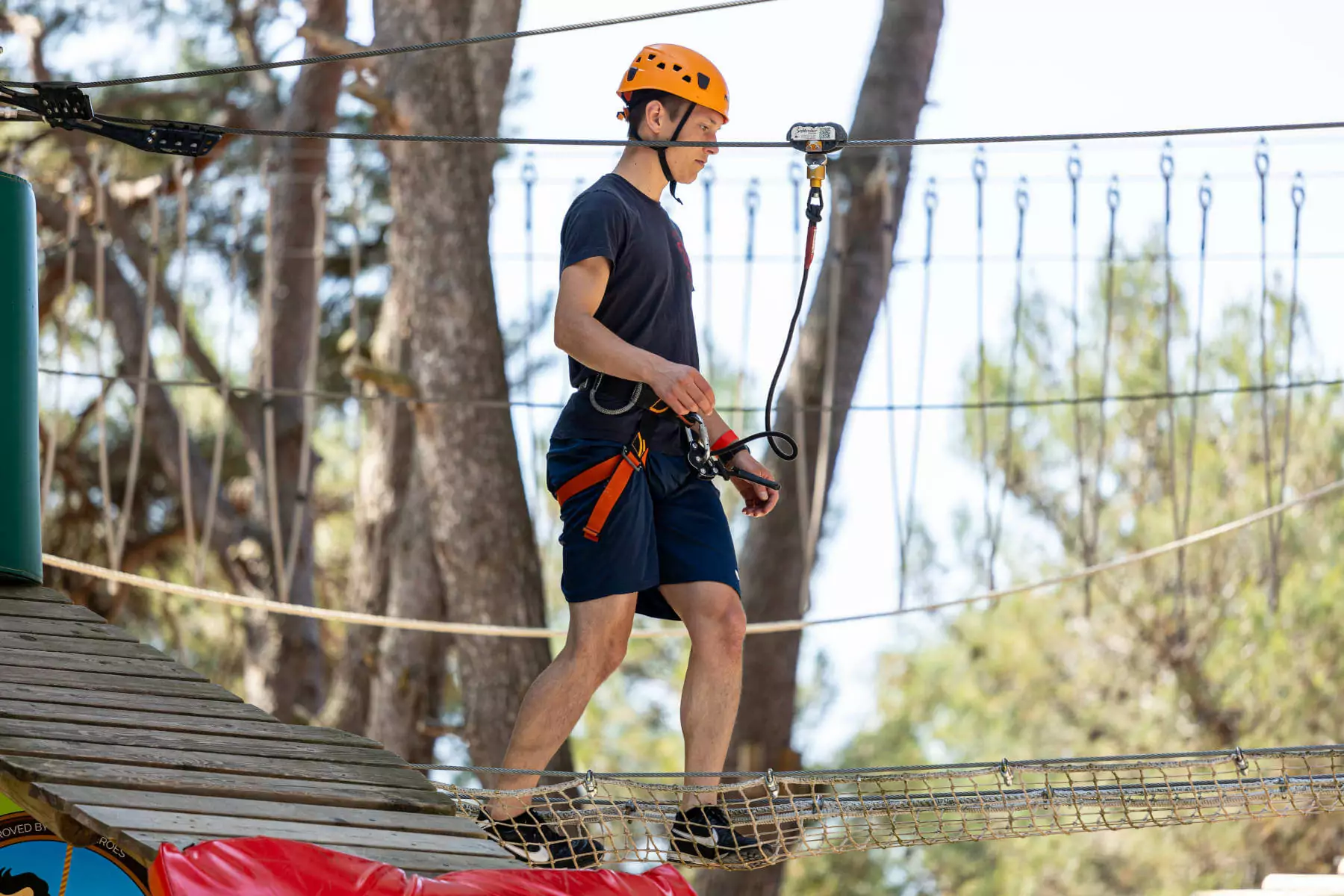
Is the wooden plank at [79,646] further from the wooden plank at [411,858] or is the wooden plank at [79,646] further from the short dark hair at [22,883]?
the wooden plank at [411,858]

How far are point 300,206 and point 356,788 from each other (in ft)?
21.2

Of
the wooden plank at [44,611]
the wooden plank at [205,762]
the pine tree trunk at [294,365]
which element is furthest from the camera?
the pine tree trunk at [294,365]

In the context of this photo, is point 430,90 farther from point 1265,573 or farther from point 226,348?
point 1265,573

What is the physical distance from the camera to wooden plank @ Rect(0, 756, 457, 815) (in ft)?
6.77

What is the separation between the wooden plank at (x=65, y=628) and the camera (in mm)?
2818

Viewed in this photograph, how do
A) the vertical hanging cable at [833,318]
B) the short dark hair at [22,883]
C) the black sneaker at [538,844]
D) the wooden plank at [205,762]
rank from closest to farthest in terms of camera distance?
the wooden plank at [205,762]
the black sneaker at [538,844]
the short dark hair at [22,883]
the vertical hanging cable at [833,318]

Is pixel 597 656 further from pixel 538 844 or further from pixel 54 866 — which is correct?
pixel 54 866

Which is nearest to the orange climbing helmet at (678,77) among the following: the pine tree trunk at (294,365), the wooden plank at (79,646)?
the wooden plank at (79,646)

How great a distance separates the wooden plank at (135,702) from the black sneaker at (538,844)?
16.2 inches

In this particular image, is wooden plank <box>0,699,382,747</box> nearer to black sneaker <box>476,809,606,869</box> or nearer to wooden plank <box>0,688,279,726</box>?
wooden plank <box>0,688,279,726</box>

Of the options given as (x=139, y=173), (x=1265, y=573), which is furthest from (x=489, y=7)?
(x=1265, y=573)

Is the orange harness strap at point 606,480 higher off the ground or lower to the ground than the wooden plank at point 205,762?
higher

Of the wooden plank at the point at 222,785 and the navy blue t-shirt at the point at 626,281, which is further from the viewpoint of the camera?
the navy blue t-shirt at the point at 626,281

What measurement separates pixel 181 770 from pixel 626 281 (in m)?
0.96
